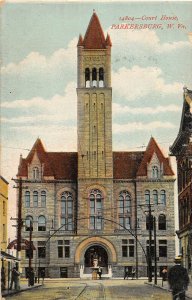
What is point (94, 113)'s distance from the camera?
3547cm

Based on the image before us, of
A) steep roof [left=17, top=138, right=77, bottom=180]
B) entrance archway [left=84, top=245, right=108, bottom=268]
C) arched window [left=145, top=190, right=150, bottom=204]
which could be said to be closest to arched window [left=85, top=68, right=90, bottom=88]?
steep roof [left=17, top=138, right=77, bottom=180]

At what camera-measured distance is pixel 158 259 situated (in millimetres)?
32625

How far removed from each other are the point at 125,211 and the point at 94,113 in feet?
15.9

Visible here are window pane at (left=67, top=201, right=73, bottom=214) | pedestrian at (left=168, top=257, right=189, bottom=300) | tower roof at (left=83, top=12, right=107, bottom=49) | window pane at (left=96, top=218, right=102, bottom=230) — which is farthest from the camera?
window pane at (left=96, top=218, right=102, bottom=230)

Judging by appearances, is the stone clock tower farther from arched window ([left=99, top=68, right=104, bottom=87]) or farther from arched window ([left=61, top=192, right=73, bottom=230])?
arched window ([left=61, top=192, right=73, bottom=230])

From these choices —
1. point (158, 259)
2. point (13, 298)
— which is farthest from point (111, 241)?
point (13, 298)

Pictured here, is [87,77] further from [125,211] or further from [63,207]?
[125,211]

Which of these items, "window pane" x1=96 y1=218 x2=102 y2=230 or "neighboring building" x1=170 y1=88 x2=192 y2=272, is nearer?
"neighboring building" x1=170 y1=88 x2=192 y2=272

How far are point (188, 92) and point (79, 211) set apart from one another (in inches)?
535

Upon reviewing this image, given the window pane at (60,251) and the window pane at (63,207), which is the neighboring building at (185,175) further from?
the window pane at (60,251)

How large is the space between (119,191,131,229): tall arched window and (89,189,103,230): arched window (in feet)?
3.58

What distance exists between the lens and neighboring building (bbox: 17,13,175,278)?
29922 millimetres

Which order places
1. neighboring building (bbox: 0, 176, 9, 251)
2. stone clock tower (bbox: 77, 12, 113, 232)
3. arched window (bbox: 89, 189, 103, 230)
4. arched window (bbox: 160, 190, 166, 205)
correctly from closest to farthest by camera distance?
neighboring building (bbox: 0, 176, 9, 251)
stone clock tower (bbox: 77, 12, 113, 232)
arched window (bbox: 160, 190, 166, 205)
arched window (bbox: 89, 189, 103, 230)

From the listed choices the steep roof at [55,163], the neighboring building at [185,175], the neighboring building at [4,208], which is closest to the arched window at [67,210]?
the steep roof at [55,163]
